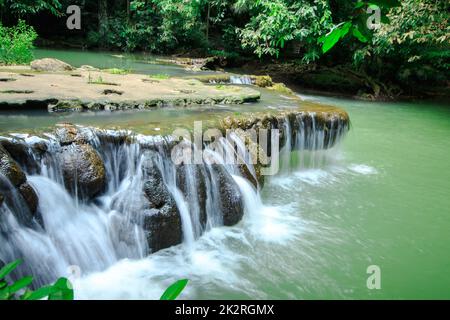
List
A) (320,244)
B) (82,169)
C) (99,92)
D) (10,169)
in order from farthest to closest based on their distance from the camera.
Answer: (99,92)
(320,244)
(82,169)
(10,169)

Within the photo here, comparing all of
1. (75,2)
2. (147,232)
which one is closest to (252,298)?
(147,232)

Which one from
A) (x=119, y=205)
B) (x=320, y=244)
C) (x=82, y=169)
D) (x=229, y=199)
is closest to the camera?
(x=82, y=169)

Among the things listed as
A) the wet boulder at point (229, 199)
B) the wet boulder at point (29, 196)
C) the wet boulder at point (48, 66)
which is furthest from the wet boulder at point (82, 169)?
the wet boulder at point (48, 66)

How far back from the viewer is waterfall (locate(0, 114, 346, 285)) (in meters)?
3.47

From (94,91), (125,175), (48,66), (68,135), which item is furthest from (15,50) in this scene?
(125,175)

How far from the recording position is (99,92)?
600cm

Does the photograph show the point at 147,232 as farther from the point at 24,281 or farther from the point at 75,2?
the point at 75,2

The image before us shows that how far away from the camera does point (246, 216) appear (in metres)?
5.02

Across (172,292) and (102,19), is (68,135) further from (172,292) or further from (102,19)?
(102,19)

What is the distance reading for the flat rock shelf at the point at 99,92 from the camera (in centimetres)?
521

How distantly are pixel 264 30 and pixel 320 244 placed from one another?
10947 millimetres

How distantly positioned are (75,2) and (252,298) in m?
20.9

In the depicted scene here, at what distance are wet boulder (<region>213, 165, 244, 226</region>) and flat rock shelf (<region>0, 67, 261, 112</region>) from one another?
5.60ft

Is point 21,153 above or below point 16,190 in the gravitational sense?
above
